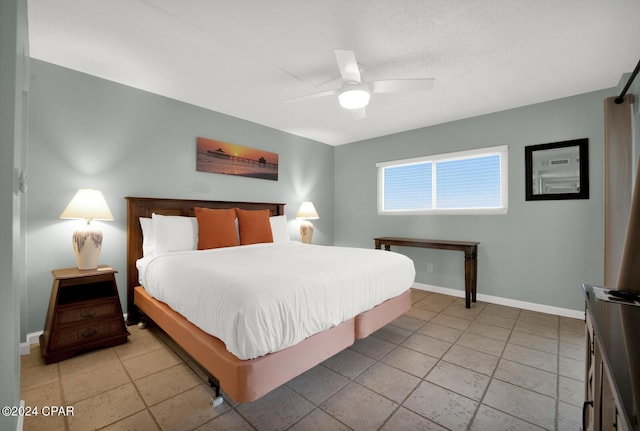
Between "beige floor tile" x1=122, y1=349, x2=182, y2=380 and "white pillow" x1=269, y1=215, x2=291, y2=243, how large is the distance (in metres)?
1.83

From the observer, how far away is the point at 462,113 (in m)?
3.70

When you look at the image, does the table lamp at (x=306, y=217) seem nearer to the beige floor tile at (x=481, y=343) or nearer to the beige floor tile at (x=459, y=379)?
the beige floor tile at (x=481, y=343)

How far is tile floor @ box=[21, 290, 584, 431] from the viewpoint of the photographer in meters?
1.54

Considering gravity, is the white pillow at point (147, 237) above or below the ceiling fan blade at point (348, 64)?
below

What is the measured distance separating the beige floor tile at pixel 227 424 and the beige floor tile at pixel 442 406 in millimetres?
965

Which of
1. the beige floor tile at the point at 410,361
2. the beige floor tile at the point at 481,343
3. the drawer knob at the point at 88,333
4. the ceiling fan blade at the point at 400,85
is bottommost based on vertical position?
the beige floor tile at the point at 410,361

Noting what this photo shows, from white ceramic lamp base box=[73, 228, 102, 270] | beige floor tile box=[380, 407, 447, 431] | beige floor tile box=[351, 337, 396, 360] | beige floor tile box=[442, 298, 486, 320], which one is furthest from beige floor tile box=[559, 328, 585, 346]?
white ceramic lamp base box=[73, 228, 102, 270]

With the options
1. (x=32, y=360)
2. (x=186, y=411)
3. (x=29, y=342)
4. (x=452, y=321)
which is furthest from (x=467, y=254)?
(x=29, y=342)

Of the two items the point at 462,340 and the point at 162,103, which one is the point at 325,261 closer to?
the point at 462,340

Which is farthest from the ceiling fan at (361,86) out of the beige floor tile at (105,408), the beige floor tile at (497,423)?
the beige floor tile at (105,408)

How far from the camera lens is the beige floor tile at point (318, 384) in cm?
178

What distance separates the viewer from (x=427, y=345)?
2.46 metres

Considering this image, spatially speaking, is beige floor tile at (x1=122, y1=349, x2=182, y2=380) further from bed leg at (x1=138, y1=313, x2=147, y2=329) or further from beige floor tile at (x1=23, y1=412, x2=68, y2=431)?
bed leg at (x1=138, y1=313, x2=147, y2=329)

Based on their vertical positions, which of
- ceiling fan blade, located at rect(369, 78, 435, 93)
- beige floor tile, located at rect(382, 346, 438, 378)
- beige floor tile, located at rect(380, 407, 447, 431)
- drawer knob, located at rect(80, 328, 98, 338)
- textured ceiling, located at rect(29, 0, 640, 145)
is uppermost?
textured ceiling, located at rect(29, 0, 640, 145)
